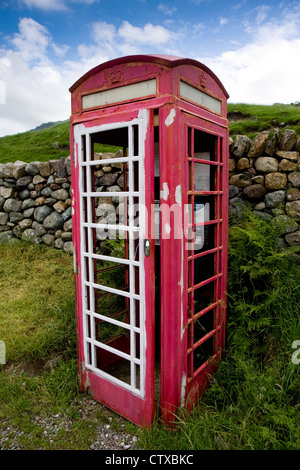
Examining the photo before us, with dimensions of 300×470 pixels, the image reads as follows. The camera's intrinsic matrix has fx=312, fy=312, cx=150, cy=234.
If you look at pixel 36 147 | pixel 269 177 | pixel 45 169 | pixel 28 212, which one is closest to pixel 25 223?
pixel 28 212

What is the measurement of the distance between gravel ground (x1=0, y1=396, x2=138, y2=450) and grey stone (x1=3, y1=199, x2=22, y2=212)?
5327mm

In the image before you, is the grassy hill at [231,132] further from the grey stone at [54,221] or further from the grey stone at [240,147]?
the grey stone at [54,221]

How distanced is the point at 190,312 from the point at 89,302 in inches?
37.8

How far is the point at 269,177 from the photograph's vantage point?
447 centimetres

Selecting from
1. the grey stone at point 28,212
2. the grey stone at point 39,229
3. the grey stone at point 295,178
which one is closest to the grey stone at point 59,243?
the grey stone at point 39,229

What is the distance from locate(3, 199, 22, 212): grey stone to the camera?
7113 millimetres

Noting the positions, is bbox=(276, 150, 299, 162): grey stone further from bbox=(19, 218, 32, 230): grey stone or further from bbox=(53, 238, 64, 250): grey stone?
bbox=(19, 218, 32, 230): grey stone

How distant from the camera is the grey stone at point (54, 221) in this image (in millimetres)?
6594

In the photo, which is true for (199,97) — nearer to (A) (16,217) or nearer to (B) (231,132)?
(B) (231,132)

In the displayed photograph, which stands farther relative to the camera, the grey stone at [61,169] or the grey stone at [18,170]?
the grey stone at [18,170]

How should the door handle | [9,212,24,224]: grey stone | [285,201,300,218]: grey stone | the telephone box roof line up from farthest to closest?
[9,212,24,224]: grey stone
[285,201,300,218]: grey stone
the door handle
the telephone box roof

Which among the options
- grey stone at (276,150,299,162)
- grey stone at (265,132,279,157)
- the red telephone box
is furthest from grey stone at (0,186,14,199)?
grey stone at (276,150,299,162)

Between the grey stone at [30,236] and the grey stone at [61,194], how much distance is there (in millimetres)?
1004

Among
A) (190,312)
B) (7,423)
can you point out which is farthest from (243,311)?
(7,423)
